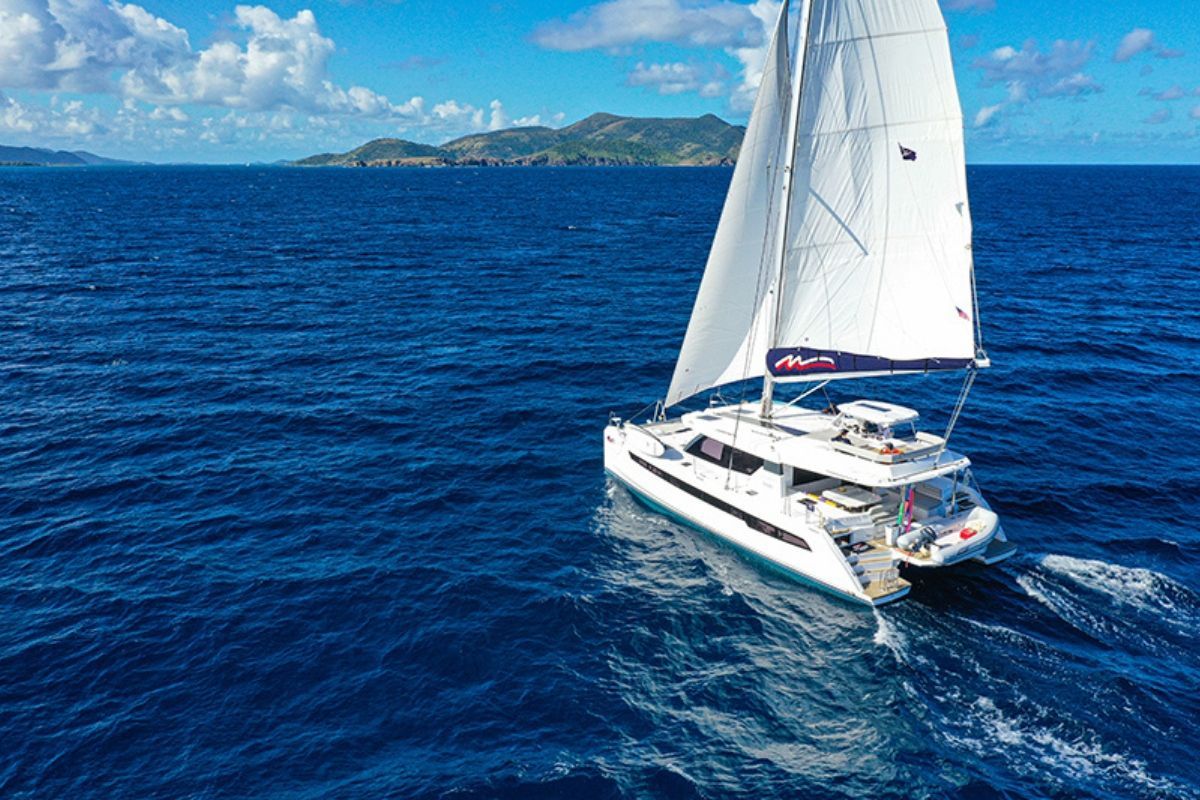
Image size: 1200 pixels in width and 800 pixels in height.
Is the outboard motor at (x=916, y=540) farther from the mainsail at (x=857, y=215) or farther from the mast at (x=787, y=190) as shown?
the mast at (x=787, y=190)

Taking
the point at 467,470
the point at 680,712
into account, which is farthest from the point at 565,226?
the point at 680,712

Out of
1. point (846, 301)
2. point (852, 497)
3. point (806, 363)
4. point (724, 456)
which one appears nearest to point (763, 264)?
point (846, 301)

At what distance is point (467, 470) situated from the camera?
36125mm

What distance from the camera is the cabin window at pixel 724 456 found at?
30750 millimetres

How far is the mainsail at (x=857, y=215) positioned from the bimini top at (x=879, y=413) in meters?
1.56

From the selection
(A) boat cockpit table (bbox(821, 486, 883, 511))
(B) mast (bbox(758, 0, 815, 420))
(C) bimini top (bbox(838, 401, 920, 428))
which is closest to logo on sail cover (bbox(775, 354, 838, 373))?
(B) mast (bbox(758, 0, 815, 420))

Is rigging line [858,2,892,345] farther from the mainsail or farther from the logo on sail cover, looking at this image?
the logo on sail cover

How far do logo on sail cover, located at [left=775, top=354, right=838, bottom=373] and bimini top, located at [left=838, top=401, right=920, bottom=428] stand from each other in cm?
195

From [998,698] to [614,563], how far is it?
13785mm

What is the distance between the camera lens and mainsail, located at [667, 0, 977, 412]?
1041 inches

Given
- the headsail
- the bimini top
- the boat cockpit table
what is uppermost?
the headsail

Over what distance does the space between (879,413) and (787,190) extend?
9613 mm

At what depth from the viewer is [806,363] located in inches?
1181

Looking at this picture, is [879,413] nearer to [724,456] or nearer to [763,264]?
[724,456]
